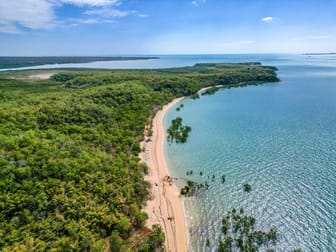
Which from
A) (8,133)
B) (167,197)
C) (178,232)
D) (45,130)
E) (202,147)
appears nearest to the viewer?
(178,232)

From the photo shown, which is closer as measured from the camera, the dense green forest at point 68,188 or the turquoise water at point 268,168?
the dense green forest at point 68,188

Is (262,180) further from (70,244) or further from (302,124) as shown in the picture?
(302,124)

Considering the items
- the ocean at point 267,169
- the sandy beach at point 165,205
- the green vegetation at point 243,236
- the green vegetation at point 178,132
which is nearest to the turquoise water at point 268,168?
the ocean at point 267,169

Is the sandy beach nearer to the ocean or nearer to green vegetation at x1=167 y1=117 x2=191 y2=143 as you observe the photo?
the ocean

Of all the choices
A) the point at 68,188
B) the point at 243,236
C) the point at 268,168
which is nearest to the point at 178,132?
the point at 268,168

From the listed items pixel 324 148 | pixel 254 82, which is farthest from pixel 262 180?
pixel 254 82

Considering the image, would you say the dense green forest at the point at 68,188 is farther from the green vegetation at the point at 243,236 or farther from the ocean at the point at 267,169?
the ocean at the point at 267,169

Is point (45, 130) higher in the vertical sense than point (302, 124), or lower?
higher

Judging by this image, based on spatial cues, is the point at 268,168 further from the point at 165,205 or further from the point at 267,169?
the point at 165,205
